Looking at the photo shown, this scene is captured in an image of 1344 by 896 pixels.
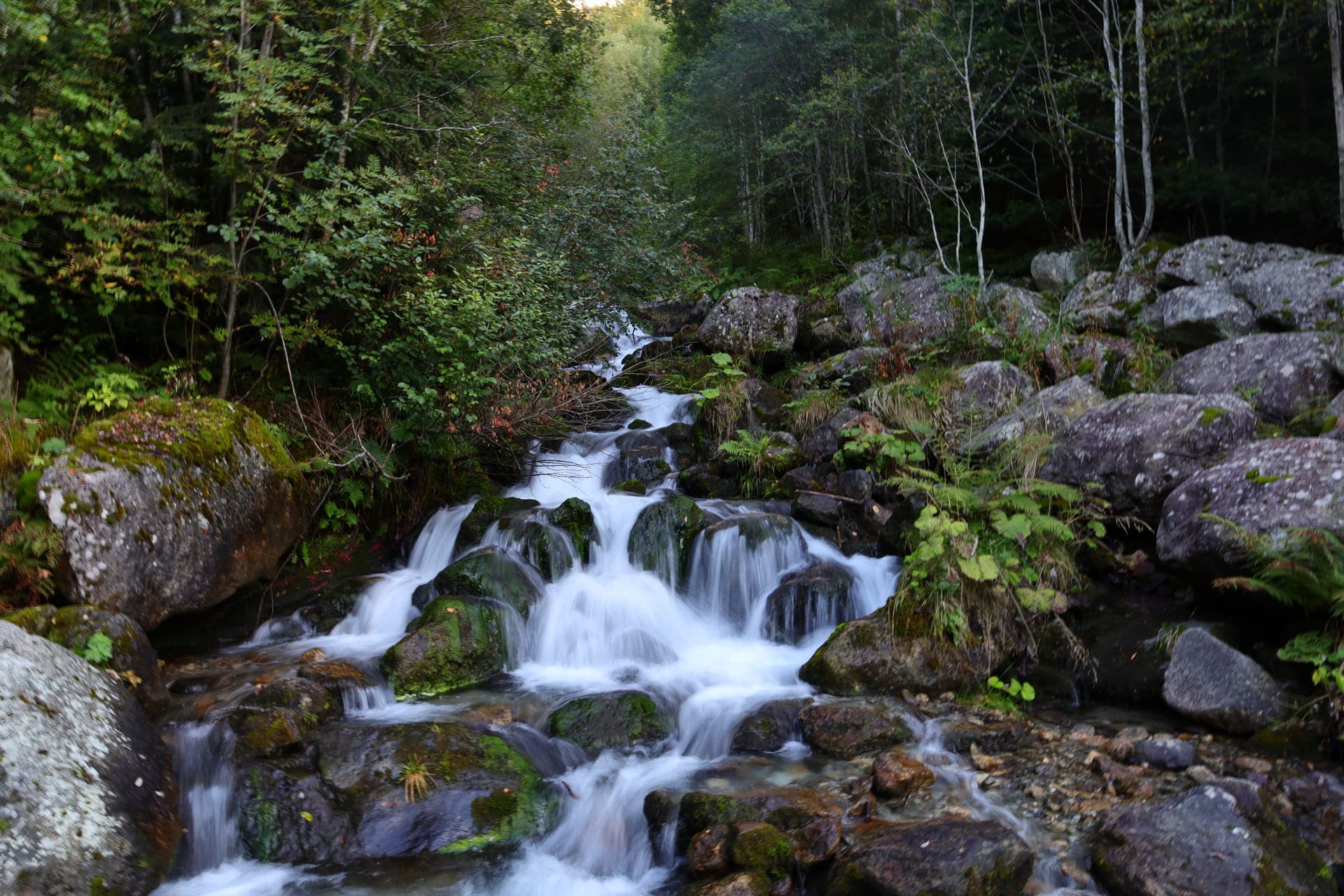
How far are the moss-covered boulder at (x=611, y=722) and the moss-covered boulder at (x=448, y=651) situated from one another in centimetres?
107

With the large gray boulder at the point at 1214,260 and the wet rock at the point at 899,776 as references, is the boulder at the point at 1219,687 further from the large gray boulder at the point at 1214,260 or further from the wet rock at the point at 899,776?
the large gray boulder at the point at 1214,260

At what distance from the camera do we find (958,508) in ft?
23.1

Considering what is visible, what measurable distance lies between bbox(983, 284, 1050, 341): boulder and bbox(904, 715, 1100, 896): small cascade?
23.0 feet

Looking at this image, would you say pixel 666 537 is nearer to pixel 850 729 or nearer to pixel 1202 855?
pixel 850 729

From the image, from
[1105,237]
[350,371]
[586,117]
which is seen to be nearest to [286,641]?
[350,371]

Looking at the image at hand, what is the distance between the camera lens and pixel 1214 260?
1116cm

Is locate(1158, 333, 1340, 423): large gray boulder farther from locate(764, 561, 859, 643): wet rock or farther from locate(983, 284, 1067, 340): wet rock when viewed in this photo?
locate(764, 561, 859, 643): wet rock

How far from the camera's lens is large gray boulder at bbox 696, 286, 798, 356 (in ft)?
46.7

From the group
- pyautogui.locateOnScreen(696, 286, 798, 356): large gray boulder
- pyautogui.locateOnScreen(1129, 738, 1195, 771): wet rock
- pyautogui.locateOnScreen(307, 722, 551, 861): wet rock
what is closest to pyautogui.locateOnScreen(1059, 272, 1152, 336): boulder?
pyautogui.locateOnScreen(696, 286, 798, 356): large gray boulder

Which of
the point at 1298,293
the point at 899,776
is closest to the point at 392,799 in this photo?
the point at 899,776

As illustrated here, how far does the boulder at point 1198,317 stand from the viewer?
31.9 feet

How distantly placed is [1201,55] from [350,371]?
15.5 meters

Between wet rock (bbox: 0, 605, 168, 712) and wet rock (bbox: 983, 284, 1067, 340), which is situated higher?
wet rock (bbox: 983, 284, 1067, 340)

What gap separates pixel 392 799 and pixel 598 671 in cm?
251
